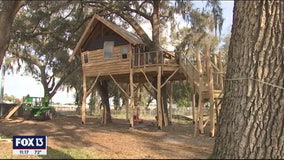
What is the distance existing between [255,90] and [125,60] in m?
16.3

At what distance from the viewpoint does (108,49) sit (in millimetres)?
22781

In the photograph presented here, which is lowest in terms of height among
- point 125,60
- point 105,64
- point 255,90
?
point 255,90

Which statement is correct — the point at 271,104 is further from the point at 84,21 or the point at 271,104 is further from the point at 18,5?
the point at 84,21

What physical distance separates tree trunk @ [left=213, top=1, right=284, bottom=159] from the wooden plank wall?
1579 centimetres

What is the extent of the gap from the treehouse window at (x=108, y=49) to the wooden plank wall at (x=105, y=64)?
22 cm

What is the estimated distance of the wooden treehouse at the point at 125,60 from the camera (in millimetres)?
20000

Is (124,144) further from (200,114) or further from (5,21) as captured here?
(200,114)

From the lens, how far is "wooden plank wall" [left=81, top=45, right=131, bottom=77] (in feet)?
70.3

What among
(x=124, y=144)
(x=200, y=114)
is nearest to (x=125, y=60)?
(x=200, y=114)

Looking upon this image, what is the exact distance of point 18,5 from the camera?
41.5 ft

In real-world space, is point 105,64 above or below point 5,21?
below

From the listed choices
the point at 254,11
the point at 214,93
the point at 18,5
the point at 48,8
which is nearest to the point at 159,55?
the point at 214,93

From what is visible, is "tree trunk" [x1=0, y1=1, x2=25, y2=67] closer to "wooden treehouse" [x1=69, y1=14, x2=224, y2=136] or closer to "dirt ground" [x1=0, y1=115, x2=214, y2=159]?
"dirt ground" [x1=0, y1=115, x2=214, y2=159]

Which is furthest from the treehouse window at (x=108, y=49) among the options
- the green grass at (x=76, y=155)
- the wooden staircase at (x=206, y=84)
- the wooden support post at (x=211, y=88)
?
the green grass at (x=76, y=155)
